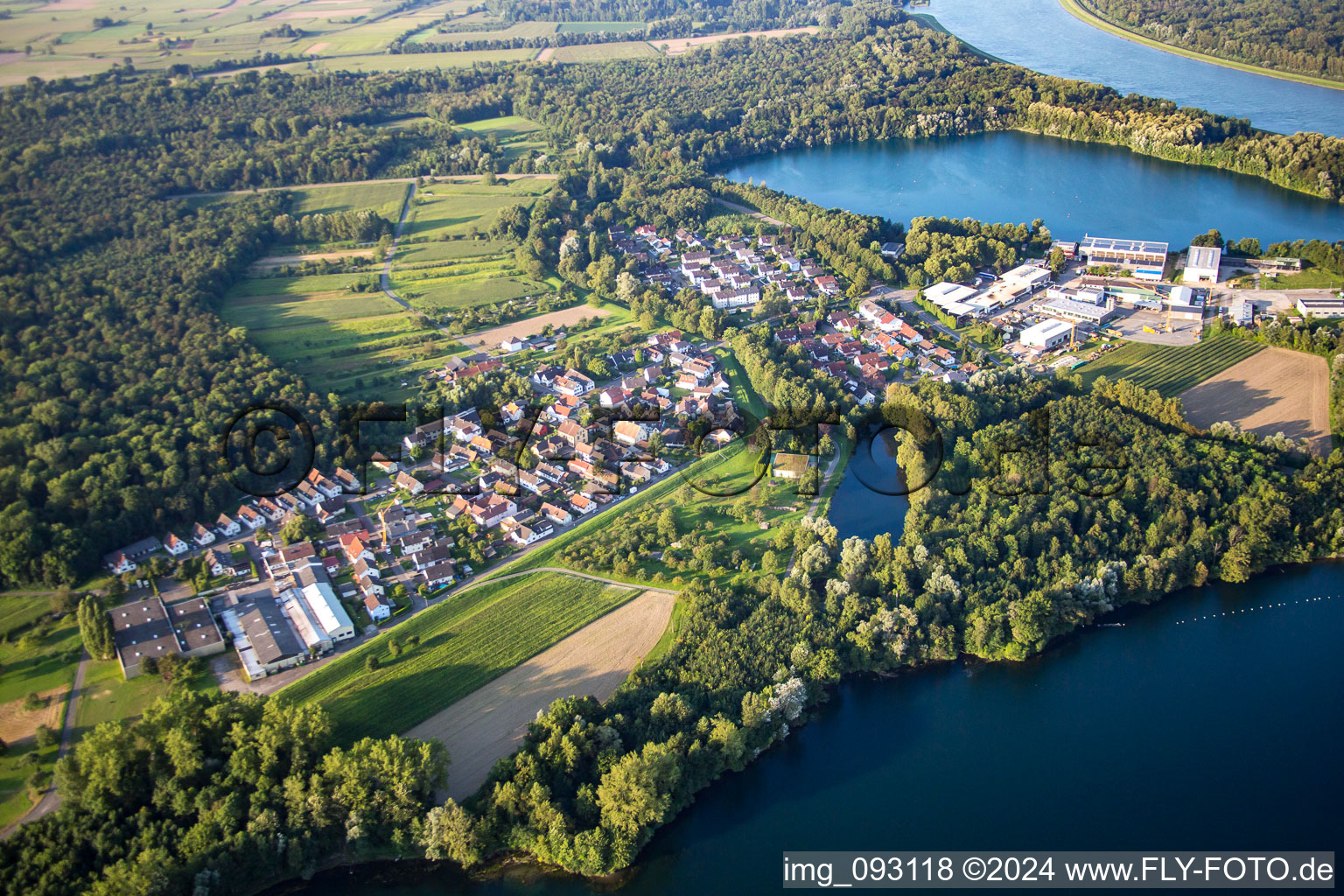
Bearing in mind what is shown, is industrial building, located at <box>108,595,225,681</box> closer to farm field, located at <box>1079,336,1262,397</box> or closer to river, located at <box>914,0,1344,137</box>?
farm field, located at <box>1079,336,1262,397</box>

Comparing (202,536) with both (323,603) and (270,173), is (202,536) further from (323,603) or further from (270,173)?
(270,173)

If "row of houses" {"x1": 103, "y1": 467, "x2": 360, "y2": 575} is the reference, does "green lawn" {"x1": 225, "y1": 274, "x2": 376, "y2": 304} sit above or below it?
above

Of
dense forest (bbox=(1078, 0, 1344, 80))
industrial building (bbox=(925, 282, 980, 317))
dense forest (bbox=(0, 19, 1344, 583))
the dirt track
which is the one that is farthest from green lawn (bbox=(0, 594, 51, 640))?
dense forest (bbox=(1078, 0, 1344, 80))

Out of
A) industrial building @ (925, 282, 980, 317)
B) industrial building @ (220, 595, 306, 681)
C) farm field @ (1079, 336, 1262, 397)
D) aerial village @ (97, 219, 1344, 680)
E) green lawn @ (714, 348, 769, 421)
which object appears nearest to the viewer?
industrial building @ (220, 595, 306, 681)

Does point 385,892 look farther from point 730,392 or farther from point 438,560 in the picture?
point 730,392

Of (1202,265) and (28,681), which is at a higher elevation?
(1202,265)

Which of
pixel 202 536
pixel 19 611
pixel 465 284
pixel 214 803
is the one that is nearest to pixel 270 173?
pixel 465 284

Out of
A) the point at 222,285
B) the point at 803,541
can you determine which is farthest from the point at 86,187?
the point at 803,541
